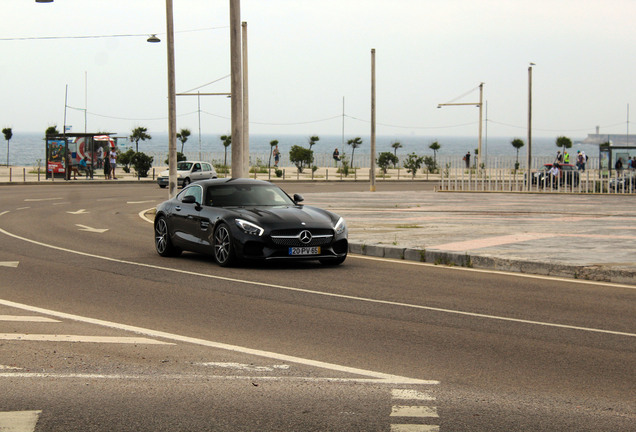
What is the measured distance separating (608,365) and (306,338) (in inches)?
104

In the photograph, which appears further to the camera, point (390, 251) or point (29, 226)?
point (29, 226)

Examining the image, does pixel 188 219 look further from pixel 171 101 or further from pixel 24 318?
pixel 171 101

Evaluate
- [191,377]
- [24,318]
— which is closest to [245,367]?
[191,377]

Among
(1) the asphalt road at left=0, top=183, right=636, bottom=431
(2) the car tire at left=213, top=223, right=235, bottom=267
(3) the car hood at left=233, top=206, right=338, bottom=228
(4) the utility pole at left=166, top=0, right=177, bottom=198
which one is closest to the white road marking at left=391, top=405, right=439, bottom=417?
(1) the asphalt road at left=0, top=183, right=636, bottom=431

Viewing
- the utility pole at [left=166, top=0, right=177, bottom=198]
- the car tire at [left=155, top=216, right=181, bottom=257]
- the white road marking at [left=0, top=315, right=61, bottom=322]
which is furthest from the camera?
the utility pole at [left=166, top=0, right=177, bottom=198]

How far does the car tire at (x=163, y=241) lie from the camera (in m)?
15.2

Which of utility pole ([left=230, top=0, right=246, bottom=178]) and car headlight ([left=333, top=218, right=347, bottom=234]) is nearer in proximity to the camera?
car headlight ([left=333, top=218, right=347, bottom=234])

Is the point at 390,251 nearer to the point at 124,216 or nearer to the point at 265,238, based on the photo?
the point at 265,238

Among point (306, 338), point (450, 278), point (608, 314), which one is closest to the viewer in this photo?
point (306, 338)

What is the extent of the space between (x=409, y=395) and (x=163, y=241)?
9.74 m

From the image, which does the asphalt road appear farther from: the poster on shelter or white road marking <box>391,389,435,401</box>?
the poster on shelter

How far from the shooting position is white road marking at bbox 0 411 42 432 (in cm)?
538

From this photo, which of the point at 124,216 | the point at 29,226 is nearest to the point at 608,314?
the point at 29,226

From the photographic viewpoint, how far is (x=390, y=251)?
1509 centimetres
